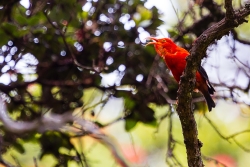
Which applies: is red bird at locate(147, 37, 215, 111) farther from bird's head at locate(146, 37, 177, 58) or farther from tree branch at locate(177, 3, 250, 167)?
tree branch at locate(177, 3, 250, 167)

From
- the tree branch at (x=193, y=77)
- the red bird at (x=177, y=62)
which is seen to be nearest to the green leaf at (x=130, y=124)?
the red bird at (x=177, y=62)

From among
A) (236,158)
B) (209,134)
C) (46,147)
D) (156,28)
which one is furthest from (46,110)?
(236,158)

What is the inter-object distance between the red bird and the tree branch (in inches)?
34.1

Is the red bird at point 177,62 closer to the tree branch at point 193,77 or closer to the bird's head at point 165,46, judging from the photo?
the bird's head at point 165,46

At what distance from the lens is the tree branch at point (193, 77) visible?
228 cm

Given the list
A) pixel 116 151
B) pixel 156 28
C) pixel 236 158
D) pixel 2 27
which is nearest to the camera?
pixel 116 151

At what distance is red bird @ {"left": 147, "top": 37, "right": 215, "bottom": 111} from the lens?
3.34 meters

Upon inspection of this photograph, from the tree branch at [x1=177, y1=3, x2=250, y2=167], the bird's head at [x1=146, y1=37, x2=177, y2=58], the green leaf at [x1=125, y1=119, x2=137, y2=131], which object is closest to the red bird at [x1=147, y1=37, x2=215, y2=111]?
the bird's head at [x1=146, y1=37, x2=177, y2=58]

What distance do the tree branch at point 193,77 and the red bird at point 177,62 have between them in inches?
Answer: 34.1

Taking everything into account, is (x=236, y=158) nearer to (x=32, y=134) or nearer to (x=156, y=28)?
(x=156, y=28)

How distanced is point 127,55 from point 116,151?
3.89 feet

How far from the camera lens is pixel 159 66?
12.7 ft

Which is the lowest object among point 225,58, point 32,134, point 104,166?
point 104,166

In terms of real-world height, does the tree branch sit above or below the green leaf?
above
